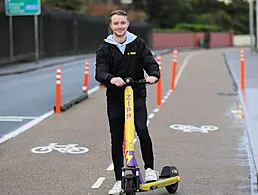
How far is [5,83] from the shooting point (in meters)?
23.8

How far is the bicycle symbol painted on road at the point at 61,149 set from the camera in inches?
380

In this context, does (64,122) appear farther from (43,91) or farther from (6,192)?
(43,91)

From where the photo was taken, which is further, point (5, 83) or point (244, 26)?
point (244, 26)

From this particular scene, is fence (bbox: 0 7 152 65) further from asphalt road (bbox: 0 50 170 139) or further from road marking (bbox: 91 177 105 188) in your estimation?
road marking (bbox: 91 177 105 188)

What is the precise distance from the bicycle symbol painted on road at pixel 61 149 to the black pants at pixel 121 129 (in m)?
2.83

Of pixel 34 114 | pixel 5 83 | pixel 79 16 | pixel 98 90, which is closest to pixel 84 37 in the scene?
pixel 79 16

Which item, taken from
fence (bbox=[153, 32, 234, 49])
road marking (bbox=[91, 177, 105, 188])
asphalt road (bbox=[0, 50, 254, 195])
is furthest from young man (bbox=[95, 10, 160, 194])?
fence (bbox=[153, 32, 234, 49])

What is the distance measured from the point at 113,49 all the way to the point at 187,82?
56.4 feet

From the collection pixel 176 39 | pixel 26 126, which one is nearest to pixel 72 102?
pixel 26 126

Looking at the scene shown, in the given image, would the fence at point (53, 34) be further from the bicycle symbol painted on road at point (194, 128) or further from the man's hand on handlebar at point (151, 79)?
the man's hand on handlebar at point (151, 79)

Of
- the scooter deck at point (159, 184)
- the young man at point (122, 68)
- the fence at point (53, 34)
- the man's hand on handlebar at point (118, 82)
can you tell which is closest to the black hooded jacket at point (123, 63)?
the young man at point (122, 68)

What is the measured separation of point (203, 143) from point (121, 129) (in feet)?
12.8

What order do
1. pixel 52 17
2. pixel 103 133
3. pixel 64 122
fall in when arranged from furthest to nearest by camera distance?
pixel 52 17 < pixel 64 122 < pixel 103 133

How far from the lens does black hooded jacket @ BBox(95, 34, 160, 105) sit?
6570mm
